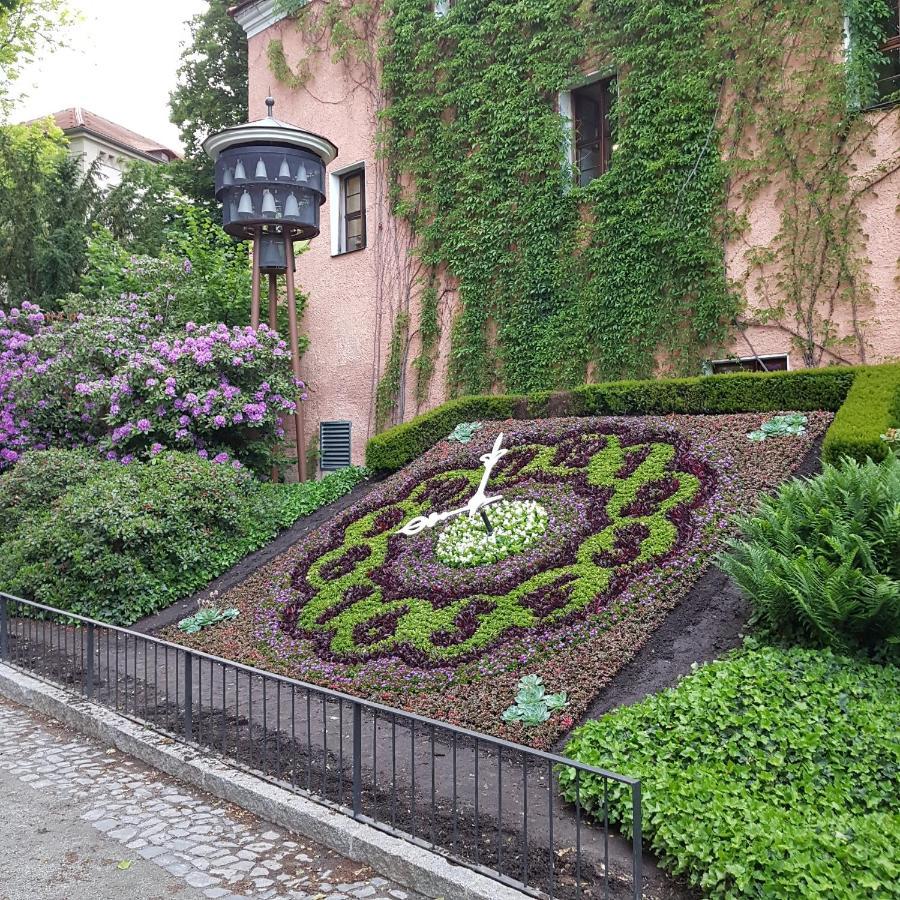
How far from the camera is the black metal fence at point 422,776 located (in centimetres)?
383

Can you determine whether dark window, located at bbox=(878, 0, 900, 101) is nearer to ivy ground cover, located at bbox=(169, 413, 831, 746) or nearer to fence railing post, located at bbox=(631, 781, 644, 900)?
ivy ground cover, located at bbox=(169, 413, 831, 746)

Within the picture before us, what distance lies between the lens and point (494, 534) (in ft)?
28.0

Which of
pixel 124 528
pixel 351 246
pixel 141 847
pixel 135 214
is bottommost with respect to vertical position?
pixel 141 847

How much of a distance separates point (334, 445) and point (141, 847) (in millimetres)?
13091

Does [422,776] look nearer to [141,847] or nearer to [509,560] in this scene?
[141,847]

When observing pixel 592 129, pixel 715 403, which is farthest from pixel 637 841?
pixel 592 129

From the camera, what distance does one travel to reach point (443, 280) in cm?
1574

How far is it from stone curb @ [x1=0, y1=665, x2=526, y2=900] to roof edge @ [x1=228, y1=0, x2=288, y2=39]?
53.4ft

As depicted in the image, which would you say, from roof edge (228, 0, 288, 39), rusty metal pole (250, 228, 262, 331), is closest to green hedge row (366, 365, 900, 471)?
rusty metal pole (250, 228, 262, 331)

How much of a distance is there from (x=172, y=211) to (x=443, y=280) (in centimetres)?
1167

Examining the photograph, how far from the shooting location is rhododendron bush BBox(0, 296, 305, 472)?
40.9 feet

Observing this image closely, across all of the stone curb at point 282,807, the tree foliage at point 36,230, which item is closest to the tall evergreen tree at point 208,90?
the tree foliage at point 36,230

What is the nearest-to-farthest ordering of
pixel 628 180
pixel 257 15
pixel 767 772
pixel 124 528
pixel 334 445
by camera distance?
1. pixel 767 772
2. pixel 124 528
3. pixel 628 180
4. pixel 334 445
5. pixel 257 15

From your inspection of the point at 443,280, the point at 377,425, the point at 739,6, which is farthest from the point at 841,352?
the point at 377,425
